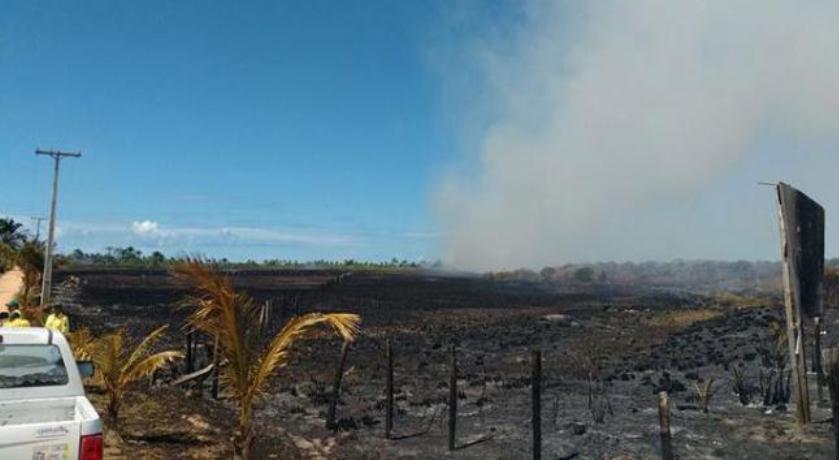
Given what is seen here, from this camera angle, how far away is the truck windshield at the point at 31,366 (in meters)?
7.67

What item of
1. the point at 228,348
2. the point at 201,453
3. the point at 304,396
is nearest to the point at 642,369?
the point at 304,396

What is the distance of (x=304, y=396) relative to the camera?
20.3m

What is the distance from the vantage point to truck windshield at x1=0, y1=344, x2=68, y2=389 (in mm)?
7668

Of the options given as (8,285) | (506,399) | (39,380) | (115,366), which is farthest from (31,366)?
(8,285)

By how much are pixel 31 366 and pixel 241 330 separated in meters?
2.51

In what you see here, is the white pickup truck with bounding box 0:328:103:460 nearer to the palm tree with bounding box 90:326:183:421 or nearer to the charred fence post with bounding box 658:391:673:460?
the palm tree with bounding box 90:326:183:421

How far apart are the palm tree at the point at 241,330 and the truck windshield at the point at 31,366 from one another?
1.81 meters

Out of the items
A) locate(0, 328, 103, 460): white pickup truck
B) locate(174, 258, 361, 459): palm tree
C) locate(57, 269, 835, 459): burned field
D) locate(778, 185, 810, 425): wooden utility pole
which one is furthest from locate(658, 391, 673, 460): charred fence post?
locate(0, 328, 103, 460): white pickup truck

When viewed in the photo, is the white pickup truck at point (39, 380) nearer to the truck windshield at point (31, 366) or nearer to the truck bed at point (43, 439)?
the truck windshield at point (31, 366)

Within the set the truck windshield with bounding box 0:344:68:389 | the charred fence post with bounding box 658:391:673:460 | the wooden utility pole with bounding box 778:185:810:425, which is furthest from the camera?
the wooden utility pole with bounding box 778:185:810:425

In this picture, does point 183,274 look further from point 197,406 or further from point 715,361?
point 715,361

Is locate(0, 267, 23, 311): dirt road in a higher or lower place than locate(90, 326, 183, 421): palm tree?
higher

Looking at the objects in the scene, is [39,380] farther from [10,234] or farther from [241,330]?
[10,234]

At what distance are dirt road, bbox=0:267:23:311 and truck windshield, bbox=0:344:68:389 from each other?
27980mm
